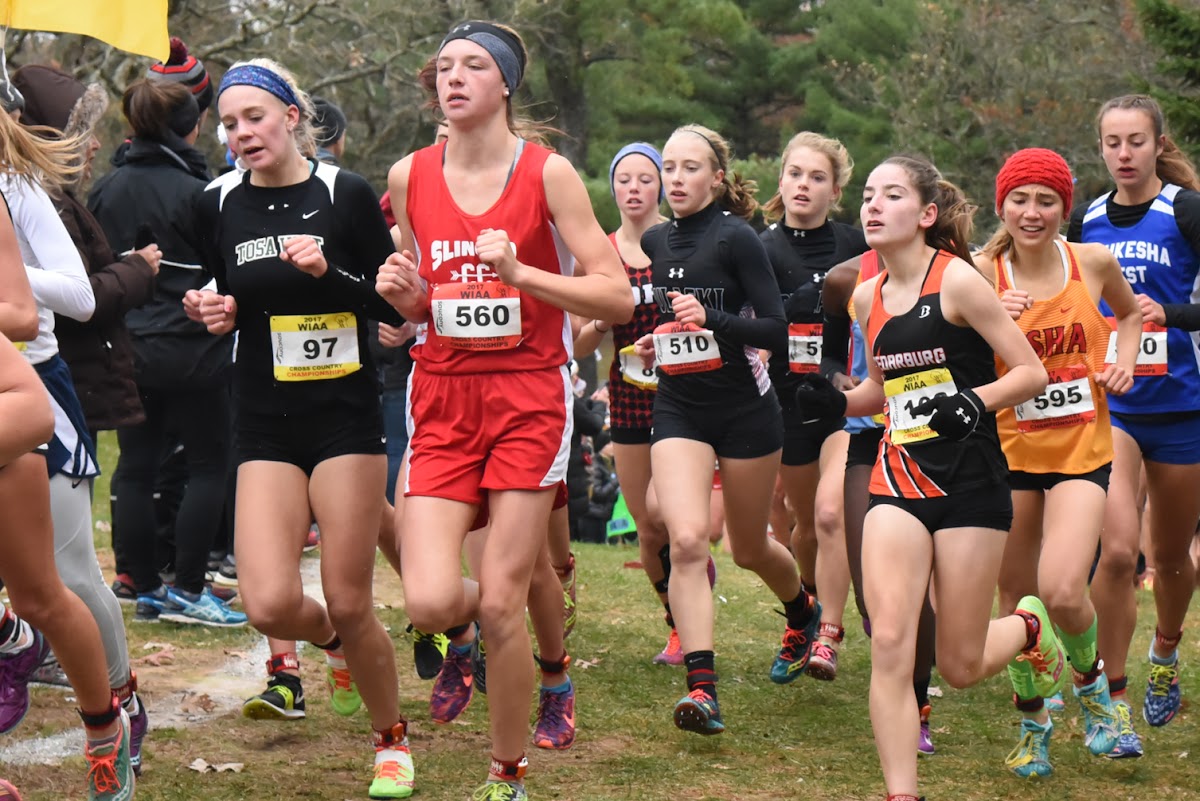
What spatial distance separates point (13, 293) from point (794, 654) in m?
3.89

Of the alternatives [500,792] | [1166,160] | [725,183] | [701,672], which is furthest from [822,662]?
[1166,160]

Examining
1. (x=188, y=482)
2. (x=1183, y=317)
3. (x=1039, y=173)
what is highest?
(x=1039, y=173)

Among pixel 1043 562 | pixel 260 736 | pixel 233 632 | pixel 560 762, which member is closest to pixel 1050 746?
pixel 1043 562

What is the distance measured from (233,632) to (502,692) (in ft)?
9.67

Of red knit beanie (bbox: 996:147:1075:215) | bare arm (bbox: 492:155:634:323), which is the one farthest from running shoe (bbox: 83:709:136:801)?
red knit beanie (bbox: 996:147:1075:215)

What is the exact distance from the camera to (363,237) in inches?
198

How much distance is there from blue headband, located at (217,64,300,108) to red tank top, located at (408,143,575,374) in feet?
1.89

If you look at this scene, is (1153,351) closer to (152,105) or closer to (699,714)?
(699,714)

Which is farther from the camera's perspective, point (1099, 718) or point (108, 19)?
point (1099, 718)

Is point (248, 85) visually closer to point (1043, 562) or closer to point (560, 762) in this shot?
point (560, 762)

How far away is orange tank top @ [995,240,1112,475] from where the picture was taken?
5.61 m

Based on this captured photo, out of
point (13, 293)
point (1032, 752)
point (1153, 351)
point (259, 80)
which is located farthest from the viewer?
point (1153, 351)

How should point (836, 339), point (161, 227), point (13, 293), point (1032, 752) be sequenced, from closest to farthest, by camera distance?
1. point (13, 293)
2. point (1032, 752)
3. point (836, 339)
4. point (161, 227)

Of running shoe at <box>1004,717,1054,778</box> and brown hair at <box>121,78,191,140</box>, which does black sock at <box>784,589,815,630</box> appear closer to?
running shoe at <box>1004,717,1054,778</box>
